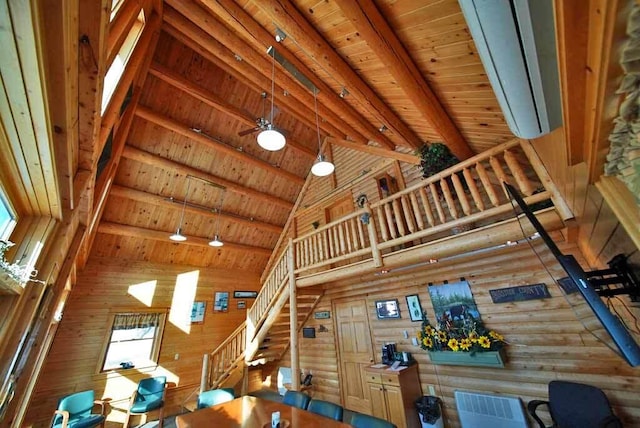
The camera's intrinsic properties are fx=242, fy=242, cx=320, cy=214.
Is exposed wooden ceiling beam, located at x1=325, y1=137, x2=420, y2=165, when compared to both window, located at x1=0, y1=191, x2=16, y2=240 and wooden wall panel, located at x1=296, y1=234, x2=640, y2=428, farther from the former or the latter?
window, located at x1=0, y1=191, x2=16, y2=240

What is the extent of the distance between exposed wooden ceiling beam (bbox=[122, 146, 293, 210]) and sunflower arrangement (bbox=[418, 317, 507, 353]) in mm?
5602

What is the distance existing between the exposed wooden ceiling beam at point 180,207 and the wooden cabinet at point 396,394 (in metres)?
5.43

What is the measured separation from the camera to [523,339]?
3514mm

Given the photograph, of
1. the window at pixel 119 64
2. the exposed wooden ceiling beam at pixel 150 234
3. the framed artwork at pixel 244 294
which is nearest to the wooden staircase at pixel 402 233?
the framed artwork at pixel 244 294

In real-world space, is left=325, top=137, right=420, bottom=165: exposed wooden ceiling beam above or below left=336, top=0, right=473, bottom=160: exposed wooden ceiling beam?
above

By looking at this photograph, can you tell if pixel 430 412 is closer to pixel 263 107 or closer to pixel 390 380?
pixel 390 380

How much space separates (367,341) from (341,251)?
224 cm

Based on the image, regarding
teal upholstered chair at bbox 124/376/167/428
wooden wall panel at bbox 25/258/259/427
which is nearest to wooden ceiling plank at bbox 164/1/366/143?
wooden wall panel at bbox 25/258/259/427

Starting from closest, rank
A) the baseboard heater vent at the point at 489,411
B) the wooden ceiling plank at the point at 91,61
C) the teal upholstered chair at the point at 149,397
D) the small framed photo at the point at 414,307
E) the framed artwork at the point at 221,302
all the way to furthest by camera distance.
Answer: the wooden ceiling plank at the point at 91,61
the baseboard heater vent at the point at 489,411
the small framed photo at the point at 414,307
the teal upholstered chair at the point at 149,397
the framed artwork at the point at 221,302

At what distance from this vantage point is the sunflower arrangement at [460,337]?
3.55 meters

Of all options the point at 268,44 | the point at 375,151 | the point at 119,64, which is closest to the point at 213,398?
the point at 119,64

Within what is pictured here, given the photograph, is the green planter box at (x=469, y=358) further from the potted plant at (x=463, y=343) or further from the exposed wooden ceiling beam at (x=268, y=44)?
the exposed wooden ceiling beam at (x=268, y=44)

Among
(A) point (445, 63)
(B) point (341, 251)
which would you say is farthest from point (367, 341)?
(A) point (445, 63)

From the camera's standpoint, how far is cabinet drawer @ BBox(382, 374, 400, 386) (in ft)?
13.1
